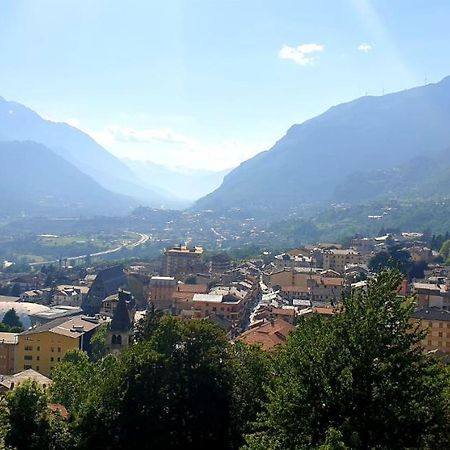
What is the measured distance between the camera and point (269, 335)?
49969mm

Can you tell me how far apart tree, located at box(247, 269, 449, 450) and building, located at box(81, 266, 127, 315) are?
68.6 meters

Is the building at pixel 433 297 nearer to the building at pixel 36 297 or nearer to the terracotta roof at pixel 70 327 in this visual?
the terracotta roof at pixel 70 327

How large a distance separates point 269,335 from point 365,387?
3538 centimetres

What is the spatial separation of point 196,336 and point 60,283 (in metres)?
91.0

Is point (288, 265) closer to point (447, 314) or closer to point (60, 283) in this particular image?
point (60, 283)

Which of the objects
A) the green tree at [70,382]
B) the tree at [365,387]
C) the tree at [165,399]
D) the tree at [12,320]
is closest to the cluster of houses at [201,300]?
the tree at [12,320]

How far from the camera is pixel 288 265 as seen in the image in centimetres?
10688

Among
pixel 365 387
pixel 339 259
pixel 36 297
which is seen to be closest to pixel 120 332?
pixel 365 387

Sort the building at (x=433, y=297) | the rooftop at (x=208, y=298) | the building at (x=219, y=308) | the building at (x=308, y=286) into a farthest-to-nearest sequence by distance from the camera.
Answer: the building at (x=308, y=286) → the rooftop at (x=208, y=298) → the building at (x=219, y=308) → the building at (x=433, y=297)

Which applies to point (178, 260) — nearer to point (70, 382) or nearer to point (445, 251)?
point (445, 251)

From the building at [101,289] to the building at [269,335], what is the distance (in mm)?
33985

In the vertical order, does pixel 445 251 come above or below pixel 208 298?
above

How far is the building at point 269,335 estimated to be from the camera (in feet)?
155

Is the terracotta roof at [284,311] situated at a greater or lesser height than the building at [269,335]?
lesser
